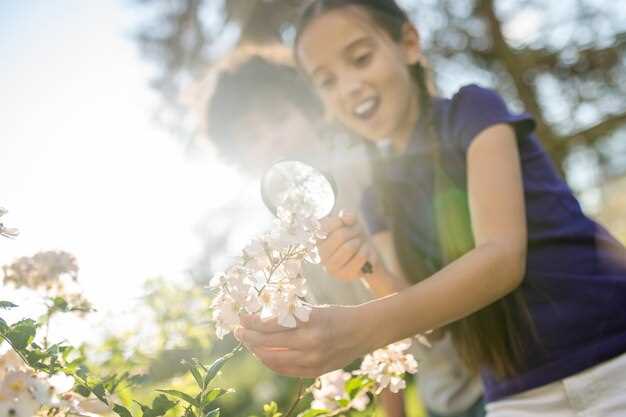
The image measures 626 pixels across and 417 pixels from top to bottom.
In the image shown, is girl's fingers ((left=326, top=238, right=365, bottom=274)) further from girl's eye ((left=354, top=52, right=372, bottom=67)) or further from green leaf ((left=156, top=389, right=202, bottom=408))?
girl's eye ((left=354, top=52, right=372, bottom=67))

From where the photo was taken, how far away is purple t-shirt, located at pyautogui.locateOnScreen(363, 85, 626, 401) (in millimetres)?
1542

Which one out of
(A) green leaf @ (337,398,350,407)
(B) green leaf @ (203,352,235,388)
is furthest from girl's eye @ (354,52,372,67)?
(B) green leaf @ (203,352,235,388)

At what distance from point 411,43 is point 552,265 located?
3.38 feet

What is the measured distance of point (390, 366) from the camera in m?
1.37

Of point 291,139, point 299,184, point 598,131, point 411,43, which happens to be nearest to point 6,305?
point 299,184

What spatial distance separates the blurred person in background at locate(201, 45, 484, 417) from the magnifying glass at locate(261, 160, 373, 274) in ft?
2.84

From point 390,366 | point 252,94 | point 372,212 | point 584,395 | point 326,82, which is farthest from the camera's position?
point 252,94

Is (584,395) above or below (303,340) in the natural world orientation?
below

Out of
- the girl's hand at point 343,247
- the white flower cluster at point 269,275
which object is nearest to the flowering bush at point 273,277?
the white flower cluster at point 269,275

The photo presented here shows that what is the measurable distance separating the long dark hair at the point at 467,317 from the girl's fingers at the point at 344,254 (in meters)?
0.52

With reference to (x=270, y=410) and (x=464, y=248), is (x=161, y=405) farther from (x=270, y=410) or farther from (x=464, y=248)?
(x=464, y=248)

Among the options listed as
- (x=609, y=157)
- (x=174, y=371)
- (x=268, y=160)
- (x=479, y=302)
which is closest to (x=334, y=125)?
(x=268, y=160)

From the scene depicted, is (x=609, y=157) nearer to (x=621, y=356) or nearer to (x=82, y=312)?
(x=621, y=356)

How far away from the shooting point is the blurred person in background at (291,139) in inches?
95.0
